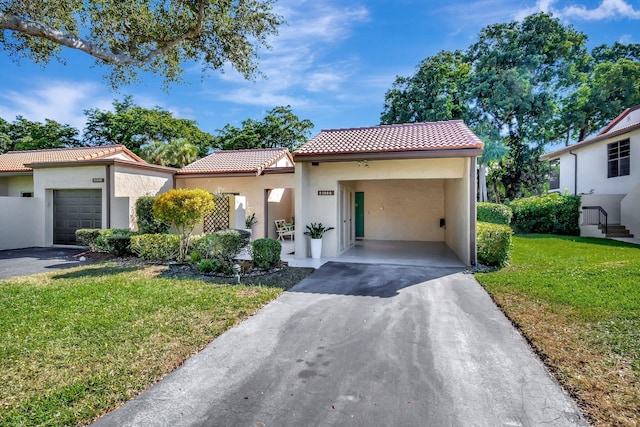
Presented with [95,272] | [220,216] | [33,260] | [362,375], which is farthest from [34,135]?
[362,375]

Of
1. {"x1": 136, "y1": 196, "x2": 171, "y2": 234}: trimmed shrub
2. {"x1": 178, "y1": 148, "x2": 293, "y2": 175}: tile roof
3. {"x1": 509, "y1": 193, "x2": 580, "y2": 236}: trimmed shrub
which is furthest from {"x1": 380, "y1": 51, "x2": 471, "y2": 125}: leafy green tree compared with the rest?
{"x1": 136, "y1": 196, "x2": 171, "y2": 234}: trimmed shrub

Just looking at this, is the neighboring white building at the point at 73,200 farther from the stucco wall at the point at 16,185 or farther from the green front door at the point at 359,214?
the green front door at the point at 359,214

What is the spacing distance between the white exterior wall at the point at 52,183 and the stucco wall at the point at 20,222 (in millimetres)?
190

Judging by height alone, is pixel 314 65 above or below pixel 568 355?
above

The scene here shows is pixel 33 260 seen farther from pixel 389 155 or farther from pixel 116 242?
pixel 389 155

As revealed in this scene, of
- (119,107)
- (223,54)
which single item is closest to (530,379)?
(223,54)

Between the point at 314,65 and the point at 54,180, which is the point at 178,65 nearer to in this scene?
the point at 314,65

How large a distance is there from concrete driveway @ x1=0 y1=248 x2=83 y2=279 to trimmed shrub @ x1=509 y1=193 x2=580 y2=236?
68.3 ft

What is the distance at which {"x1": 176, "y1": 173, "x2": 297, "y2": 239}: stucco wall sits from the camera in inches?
569

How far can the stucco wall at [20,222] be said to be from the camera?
13117 millimetres

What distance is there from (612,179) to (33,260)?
2587 centimetres

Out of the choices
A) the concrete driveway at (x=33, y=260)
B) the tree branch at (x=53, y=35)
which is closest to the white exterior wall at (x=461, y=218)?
the tree branch at (x=53, y=35)

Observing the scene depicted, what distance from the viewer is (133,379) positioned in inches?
136

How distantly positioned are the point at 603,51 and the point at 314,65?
94.3 ft
